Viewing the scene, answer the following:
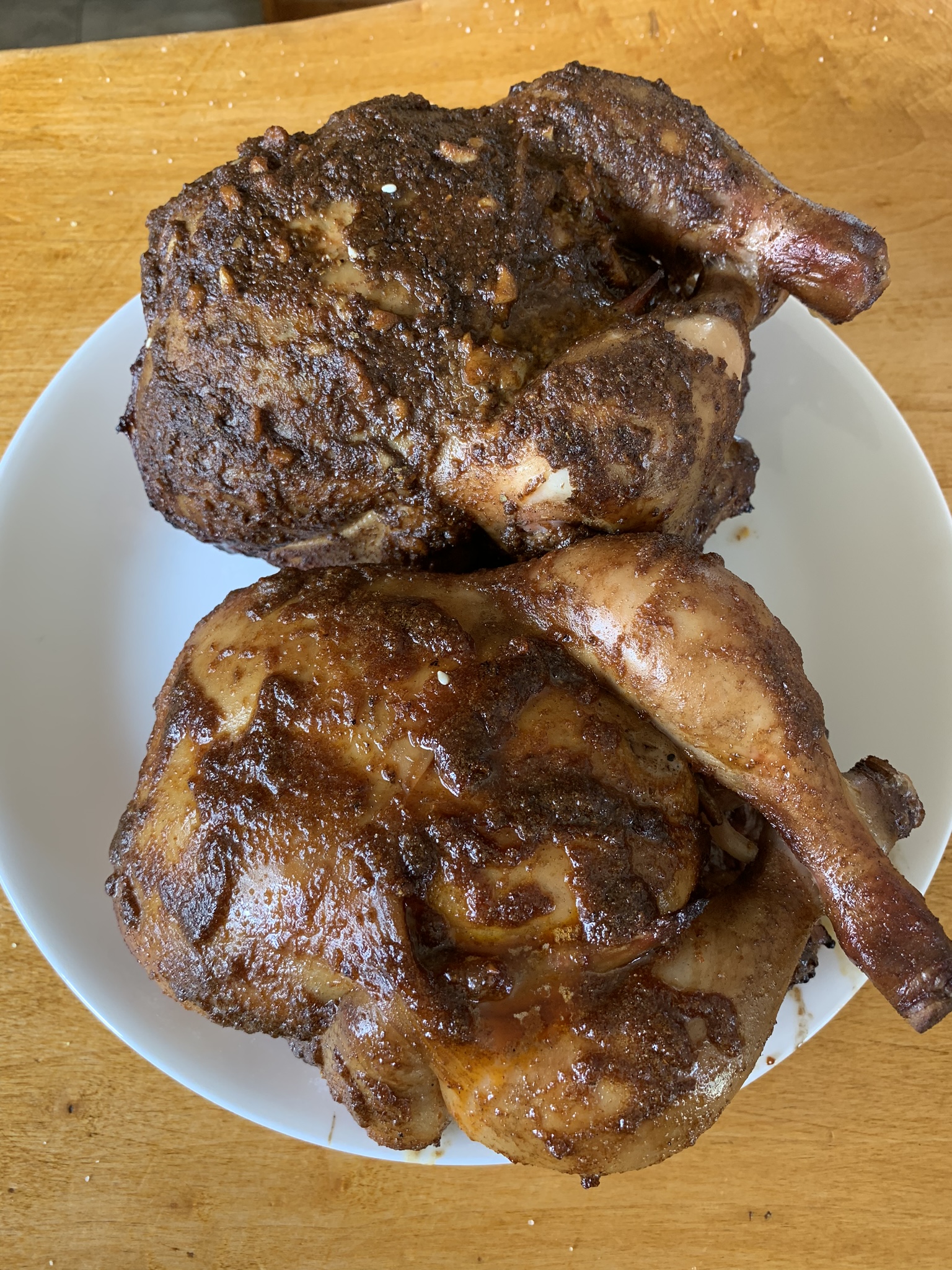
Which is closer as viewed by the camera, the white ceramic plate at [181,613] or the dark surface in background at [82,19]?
the white ceramic plate at [181,613]

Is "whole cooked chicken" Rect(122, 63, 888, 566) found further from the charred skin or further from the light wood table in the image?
the light wood table

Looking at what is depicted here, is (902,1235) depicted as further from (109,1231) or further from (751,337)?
(751,337)

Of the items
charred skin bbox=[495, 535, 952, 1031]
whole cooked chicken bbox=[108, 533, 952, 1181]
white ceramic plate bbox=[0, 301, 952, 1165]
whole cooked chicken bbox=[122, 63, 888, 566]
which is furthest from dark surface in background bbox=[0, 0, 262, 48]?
charred skin bbox=[495, 535, 952, 1031]

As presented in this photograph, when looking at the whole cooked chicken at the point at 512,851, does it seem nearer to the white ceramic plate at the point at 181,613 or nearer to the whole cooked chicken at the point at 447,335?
the whole cooked chicken at the point at 447,335

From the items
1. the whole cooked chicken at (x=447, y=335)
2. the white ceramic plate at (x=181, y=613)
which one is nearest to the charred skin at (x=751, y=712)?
the whole cooked chicken at (x=447, y=335)

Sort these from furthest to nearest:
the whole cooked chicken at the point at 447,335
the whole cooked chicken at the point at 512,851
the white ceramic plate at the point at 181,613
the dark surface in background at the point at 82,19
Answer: the dark surface in background at the point at 82,19, the white ceramic plate at the point at 181,613, the whole cooked chicken at the point at 447,335, the whole cooked chicken at the point at 512,851

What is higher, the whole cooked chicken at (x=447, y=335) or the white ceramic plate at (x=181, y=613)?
the whole cooked chicken at (x=447, y=335)

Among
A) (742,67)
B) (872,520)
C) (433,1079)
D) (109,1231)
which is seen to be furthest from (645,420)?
(109,1231)
